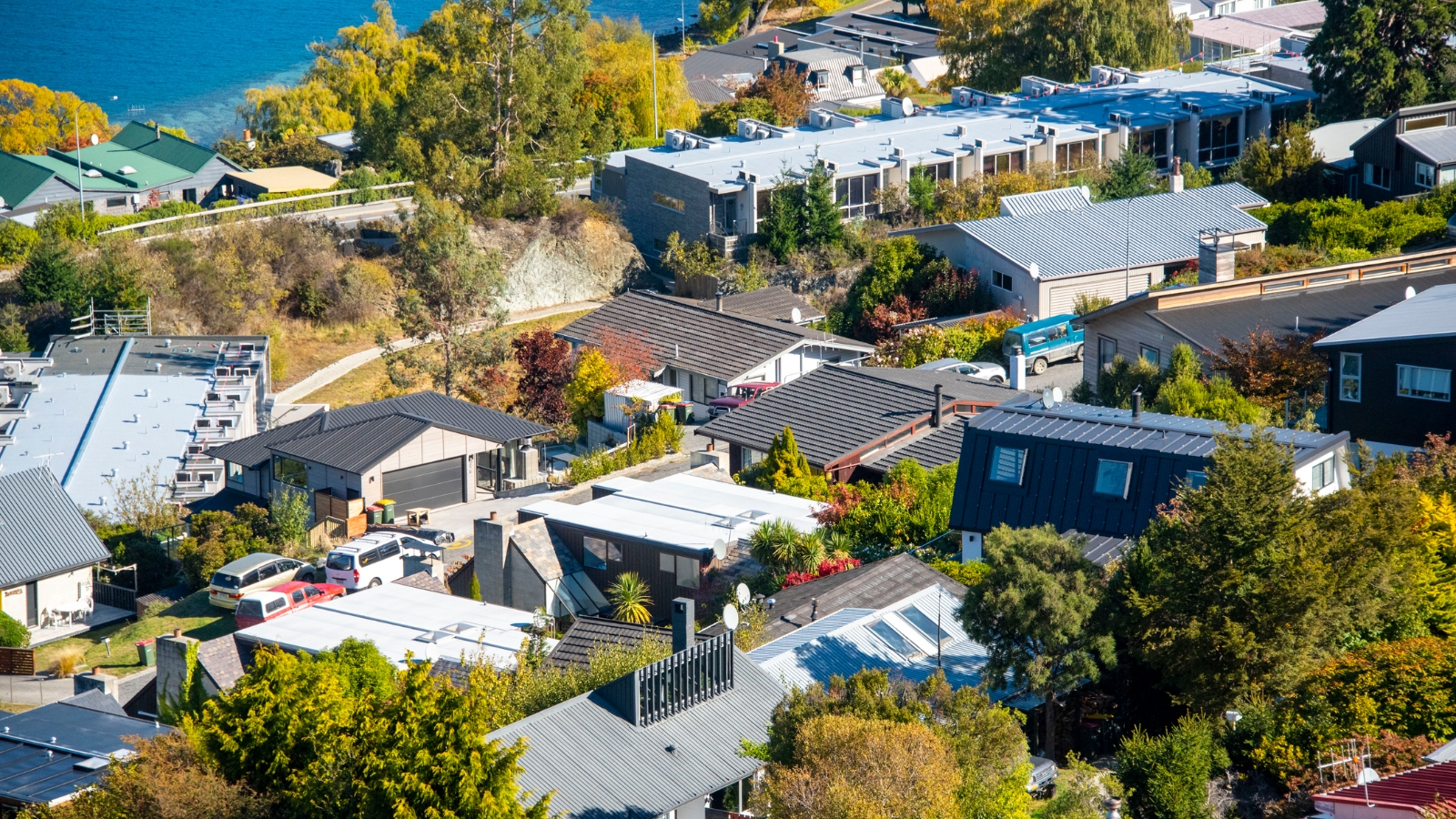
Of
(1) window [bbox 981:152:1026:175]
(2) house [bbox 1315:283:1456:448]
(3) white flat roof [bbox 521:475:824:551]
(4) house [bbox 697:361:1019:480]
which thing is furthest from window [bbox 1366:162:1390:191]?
(3) white flat roof [bbox 521:475:824:551]

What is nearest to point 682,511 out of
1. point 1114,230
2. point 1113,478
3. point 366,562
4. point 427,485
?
point 366,562

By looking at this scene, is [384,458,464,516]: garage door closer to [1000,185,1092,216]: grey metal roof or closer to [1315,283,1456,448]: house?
[1315,283,1456,448]: house

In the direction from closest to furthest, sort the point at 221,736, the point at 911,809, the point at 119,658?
the point at 911,809 → the point at 221,736 → the point at 119,658

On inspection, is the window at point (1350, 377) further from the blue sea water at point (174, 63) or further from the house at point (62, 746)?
the blue sea water at point (174, 63)

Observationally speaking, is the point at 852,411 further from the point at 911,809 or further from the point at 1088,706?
the point at 911,809

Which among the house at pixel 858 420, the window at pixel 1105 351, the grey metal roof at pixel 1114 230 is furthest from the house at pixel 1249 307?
the grey metal roof at pixel 1114 230

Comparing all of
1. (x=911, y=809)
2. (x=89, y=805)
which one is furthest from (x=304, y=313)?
(x=911, y=809)

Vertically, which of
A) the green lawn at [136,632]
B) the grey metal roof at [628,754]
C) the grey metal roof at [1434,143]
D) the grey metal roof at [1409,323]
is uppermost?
the grey metal roof at [1434,143]
